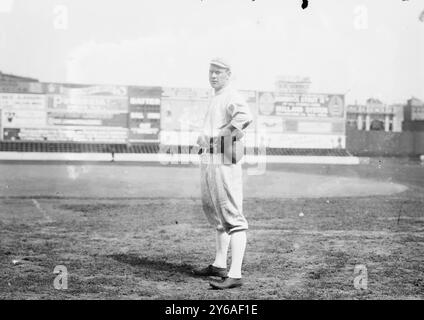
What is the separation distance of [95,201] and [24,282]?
6355 mm

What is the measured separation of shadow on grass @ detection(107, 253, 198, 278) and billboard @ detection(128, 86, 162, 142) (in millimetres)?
34589

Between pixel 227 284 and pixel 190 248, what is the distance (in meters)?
1.78

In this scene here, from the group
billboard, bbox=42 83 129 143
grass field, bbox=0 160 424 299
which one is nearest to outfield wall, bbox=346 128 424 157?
billboard, bbox=42 83 129 143

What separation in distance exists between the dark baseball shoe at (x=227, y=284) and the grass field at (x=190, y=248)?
5 cm

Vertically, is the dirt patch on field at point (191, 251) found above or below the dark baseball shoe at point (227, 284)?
below

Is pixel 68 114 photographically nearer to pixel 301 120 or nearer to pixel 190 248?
pixel 301 120

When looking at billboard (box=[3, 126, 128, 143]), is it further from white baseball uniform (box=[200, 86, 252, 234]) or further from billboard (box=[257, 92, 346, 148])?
white baseball uniform (box=[200, 86, 252, 234])

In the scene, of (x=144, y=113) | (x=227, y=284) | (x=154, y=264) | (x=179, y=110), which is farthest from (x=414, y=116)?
(x=227, y=284)

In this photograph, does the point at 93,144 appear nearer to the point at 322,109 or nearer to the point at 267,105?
the point at 267,105

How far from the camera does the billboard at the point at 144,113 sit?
39562mm

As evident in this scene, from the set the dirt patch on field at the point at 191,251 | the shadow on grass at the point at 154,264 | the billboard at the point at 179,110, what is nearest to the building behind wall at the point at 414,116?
the billboard at the point at 179,110

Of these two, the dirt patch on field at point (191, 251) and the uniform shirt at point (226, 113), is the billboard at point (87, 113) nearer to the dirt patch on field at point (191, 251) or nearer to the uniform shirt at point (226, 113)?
the dirt patch on field at point (191, 251)

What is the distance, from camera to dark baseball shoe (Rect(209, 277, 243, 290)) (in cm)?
401

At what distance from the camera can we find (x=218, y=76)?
439 centimetres
